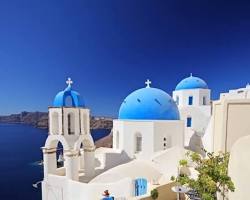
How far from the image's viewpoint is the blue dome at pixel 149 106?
15078 millimetres

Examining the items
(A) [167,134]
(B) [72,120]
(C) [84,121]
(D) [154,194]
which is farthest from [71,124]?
(D) [154,194]

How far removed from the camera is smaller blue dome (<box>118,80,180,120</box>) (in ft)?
49.5

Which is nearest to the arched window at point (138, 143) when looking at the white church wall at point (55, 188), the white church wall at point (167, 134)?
the white church wall at point (167, 134)

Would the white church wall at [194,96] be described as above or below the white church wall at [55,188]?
above

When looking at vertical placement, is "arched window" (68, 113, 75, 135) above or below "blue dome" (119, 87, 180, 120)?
below

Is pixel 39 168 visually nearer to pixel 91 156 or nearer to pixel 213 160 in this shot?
pixel 91 156

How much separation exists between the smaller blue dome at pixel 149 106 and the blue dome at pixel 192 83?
8.00m

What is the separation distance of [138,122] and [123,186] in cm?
509

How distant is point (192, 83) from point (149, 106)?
31.8ft

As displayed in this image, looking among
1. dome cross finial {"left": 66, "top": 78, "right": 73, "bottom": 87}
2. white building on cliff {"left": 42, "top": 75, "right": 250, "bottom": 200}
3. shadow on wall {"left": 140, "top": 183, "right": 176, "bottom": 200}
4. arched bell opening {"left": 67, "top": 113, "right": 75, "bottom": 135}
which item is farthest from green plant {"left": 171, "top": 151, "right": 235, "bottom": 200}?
dome cross finial {"left": 66, "top": 78, "right": 73, "bottom": 87}

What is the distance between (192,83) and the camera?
23016 mm

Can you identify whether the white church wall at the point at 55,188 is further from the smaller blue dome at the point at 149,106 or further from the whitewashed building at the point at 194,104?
the whitewashed building at the point at 194,104

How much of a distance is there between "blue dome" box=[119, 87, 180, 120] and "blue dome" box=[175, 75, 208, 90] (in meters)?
8.00

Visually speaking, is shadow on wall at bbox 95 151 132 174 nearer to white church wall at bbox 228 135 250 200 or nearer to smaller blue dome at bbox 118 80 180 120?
smaller blue dome at bbox 118 80 180 120
